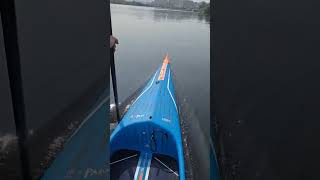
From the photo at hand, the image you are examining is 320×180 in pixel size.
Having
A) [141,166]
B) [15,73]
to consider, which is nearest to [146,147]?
[141,166]

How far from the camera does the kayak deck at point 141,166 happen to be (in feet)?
12.6

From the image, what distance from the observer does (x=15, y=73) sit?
54 centimetres

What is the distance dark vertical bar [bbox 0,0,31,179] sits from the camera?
0.51m

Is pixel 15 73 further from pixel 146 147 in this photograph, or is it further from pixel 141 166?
pixel 146 147

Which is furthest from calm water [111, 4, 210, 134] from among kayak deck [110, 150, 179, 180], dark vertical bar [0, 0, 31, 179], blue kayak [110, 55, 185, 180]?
dark vertical bar [0, 0, 31, 179]

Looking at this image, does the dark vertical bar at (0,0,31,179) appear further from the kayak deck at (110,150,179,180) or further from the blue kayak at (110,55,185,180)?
the kayak deck at (110,150,179,180)

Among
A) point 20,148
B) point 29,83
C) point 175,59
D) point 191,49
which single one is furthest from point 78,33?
point 191,49

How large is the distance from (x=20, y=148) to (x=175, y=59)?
1236 centimetres

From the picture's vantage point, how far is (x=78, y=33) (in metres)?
0.66

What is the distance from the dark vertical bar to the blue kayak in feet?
10.4

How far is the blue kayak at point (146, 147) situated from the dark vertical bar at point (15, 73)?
317cm

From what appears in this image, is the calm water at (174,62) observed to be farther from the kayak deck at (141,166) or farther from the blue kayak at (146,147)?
the kayak deck at (141,166)

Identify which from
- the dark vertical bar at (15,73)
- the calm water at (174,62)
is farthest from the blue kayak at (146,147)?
the dark vertical bar at (15,73)

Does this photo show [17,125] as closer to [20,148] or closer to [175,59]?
[20,148]
